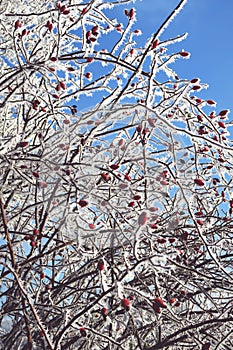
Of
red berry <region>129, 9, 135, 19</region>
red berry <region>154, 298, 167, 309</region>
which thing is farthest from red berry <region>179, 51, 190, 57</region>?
red berry <region>154, 298, 167, 309</region>

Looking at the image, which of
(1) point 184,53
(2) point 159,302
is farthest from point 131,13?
(2) point 159,302

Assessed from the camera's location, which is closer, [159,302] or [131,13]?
[159,302]

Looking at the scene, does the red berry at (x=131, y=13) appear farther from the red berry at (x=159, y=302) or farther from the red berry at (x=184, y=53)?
the red berry at (x=159, y=302)

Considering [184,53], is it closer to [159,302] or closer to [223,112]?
[223,112]

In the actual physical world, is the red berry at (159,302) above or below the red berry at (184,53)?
below

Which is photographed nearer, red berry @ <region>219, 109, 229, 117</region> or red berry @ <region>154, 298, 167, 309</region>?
red berry @ <region>154, 298, 167, 309</region>

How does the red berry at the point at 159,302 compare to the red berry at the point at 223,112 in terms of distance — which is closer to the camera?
the red berry at the point at 159,302

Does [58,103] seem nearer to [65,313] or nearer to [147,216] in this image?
[65,313]

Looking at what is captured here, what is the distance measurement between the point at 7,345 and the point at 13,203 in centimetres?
127

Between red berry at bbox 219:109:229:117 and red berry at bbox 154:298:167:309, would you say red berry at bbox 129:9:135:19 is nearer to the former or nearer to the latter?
red berry at bbox 219:109:229:117

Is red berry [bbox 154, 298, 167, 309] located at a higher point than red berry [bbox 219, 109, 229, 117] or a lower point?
lower

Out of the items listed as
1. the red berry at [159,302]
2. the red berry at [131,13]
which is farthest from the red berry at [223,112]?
the red berry at [159,302]

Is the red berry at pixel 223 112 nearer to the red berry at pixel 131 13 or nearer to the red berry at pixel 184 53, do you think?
the red berry at pixel 184 53

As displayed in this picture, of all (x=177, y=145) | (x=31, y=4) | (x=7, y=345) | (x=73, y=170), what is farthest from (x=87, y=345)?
(x=31, y=4)
